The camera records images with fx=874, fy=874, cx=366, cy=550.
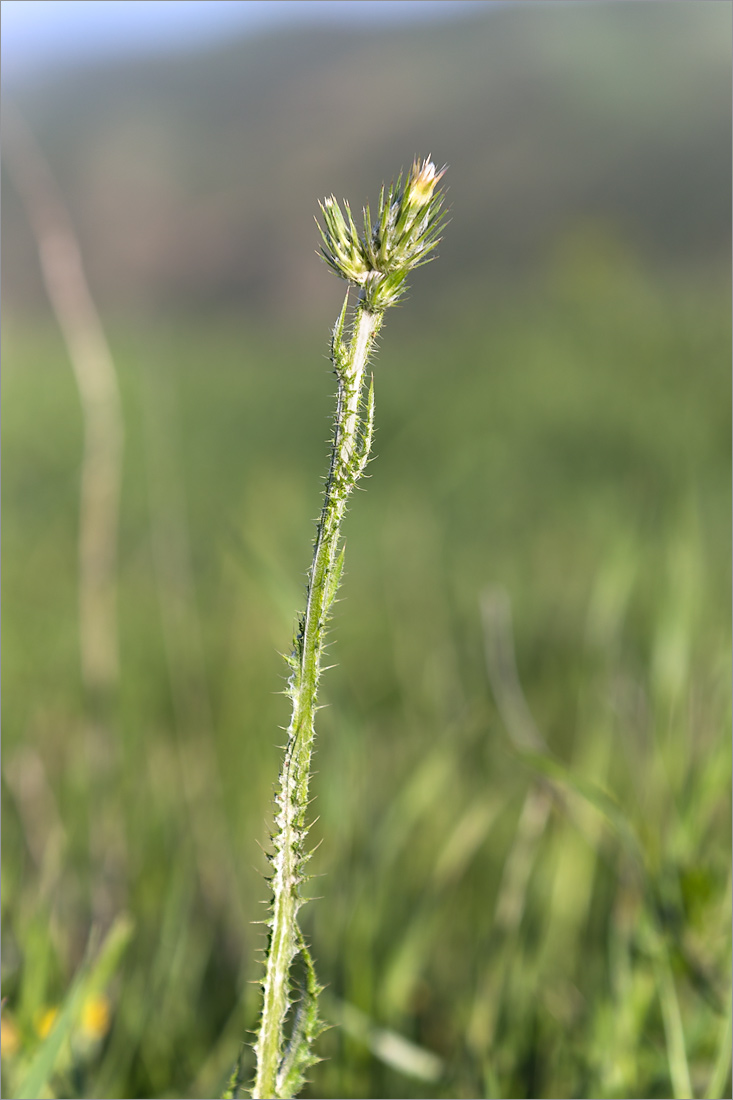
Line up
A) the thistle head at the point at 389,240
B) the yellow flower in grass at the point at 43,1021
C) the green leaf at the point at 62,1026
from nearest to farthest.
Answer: the thistle head at the point at 389,240
the green leaf at the point at 62,1026
the yellow flower in grass at the point at 43,1021

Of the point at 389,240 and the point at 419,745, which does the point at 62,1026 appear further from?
the point at 419,745

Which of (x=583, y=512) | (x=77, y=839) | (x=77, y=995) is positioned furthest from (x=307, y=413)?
(x=77, y=995)

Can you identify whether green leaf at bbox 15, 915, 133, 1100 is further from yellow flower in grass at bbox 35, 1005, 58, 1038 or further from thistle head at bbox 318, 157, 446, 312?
thistle head at bbox 318, 157, 446, 312

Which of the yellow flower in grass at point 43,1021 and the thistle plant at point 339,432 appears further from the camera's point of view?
the yellow flower in grass at point 43,1021

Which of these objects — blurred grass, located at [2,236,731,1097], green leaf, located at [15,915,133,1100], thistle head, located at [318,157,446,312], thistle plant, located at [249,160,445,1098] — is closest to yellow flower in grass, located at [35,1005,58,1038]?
blurred grass, located at [2,236,731,1097]

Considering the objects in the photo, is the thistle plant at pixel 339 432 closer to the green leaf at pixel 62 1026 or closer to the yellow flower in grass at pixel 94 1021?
the green leaf at pixel 62 1026

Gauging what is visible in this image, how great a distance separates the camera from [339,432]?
1.01 ft

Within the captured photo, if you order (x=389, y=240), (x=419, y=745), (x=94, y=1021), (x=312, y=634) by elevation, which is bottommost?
(x=94, y=1021)

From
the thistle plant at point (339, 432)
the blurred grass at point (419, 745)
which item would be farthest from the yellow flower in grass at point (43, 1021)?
the thistle plant at point (339, 432)

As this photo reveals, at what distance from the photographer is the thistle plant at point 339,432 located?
29 cm

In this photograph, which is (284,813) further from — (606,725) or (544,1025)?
(606,725)

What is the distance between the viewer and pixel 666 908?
0.69 metres

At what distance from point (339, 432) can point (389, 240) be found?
0.22 feet

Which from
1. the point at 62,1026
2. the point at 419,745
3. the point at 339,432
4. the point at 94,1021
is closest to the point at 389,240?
the point at 339,432
